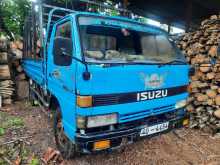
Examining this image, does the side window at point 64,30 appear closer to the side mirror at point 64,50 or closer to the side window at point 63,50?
the side window at point 63,50

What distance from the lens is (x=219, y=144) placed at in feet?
13.8

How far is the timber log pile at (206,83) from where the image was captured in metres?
4.61

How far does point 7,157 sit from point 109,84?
6.86 ft

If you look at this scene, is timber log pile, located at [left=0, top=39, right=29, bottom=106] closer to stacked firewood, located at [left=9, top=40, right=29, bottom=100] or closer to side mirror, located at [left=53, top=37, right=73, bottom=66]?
stacked firewood, located at [left=9, top=40, right=29, bottom=100]

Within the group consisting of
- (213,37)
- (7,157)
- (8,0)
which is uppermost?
(8,0)

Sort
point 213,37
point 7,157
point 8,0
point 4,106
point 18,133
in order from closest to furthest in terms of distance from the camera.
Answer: point 7,157
point 18,133
point 213,37
point 4,106
point 8,0

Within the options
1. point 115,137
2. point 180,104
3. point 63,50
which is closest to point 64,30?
point 63,50

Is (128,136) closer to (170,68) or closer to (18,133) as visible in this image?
(170,68)

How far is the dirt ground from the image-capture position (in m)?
3.56

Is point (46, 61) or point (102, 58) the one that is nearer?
point (102, 58)

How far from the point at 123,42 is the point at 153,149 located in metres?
1.84

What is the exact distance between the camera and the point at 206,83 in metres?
4.83

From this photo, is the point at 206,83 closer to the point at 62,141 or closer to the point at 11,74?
the point at 62,141

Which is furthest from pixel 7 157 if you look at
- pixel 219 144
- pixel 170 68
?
pixel 219 144
